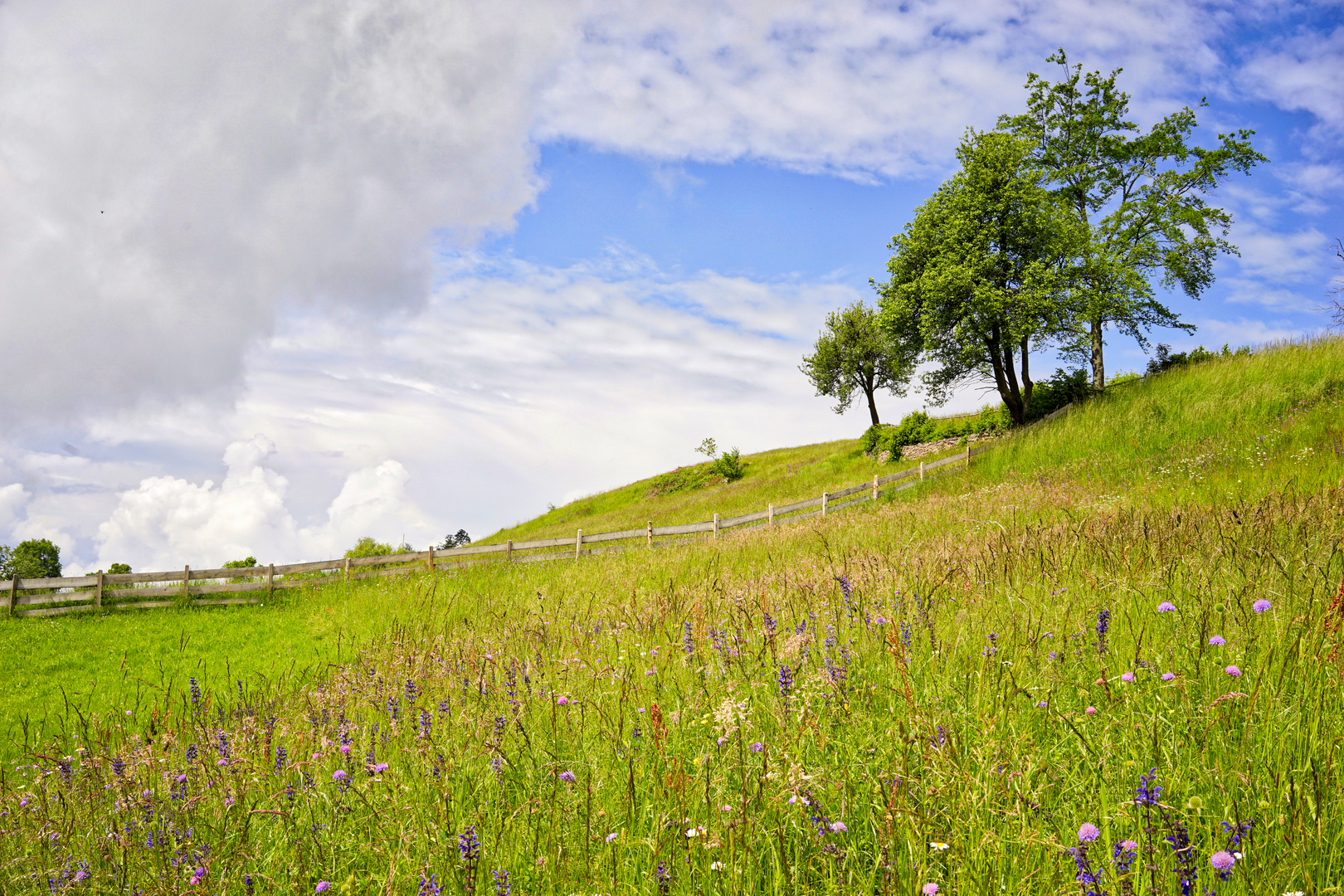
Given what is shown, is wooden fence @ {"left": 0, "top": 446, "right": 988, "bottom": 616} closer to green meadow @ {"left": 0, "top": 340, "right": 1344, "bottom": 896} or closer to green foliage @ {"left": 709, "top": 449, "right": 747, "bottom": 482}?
green meadow @ {"left": 0, "top": 340, "right": 1344, "bottom": 896}

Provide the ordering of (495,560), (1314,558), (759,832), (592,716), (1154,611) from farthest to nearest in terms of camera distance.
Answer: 1. (495,560)
2. (1314,558)
3. (1154,611)
4. (592,716)
5. (759,832)

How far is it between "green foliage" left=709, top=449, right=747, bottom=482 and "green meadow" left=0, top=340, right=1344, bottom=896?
118 feet

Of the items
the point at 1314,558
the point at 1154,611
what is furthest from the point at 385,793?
the point at 1314,558

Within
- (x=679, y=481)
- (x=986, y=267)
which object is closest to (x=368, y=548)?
(x=679, y=481)

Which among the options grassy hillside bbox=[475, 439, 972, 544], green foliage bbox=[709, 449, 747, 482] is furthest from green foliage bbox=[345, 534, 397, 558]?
green foliage bbox=[709, 449, 747, 482]

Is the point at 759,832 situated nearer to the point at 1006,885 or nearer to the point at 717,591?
the point at 1006,885

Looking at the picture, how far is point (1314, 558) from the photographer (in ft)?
15.9

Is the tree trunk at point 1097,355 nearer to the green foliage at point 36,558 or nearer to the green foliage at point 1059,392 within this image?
the green foliage at point 1059,392

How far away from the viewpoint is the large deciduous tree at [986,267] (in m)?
24.4

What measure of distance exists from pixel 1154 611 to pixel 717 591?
3.53 meters

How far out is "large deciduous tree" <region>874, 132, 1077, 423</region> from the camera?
79.9 ft

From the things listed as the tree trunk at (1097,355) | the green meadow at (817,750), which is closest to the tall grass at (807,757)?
the green meadow at (817,750)

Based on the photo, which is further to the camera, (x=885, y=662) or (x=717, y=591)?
(x=717, y=591)

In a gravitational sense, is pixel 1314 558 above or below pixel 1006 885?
above
